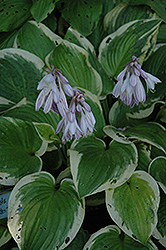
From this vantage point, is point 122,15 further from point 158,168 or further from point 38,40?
point 158,168

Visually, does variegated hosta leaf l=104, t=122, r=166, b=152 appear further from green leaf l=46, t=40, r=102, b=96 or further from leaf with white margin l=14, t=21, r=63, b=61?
leaf with white margin l=14, t=21, r=63, b=61

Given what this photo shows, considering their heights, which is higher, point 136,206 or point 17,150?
point 17,150

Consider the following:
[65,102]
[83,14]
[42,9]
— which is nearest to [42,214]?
[65,102]

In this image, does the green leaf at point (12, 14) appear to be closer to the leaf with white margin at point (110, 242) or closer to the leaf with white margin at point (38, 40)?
the leaf with white margin at point (38, 40)

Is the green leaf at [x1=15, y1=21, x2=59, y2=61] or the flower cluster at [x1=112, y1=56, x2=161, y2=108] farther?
A: the green leaf at [x1=15, y1=21, x2=59, y2=61]

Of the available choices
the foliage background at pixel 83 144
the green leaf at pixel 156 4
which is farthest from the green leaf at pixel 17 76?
the green leaf at pixel 156 4

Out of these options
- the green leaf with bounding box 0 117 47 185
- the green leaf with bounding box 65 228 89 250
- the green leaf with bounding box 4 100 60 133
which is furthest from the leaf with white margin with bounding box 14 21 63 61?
the green leaf with bounding box 65 228 89 250

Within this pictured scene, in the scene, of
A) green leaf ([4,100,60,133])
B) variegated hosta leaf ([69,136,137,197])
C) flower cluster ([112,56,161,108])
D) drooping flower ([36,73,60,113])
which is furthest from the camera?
green leaf ([4,100,60,133])

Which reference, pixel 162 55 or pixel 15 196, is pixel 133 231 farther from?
pixel 162 55
